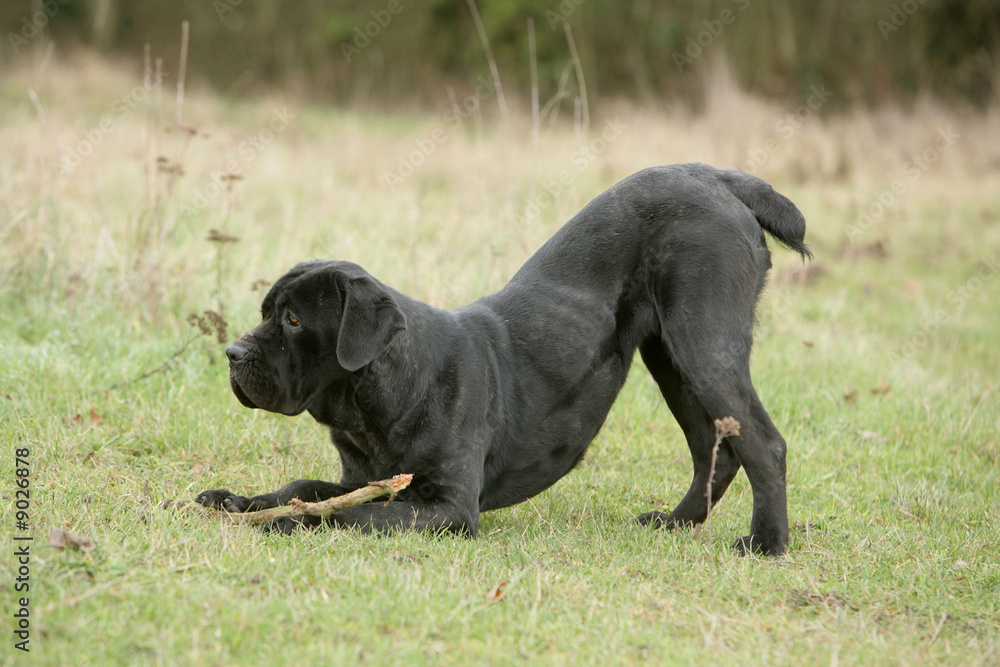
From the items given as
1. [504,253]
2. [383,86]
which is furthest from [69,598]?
[383,86]

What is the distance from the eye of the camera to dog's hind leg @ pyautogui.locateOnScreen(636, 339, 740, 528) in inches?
186

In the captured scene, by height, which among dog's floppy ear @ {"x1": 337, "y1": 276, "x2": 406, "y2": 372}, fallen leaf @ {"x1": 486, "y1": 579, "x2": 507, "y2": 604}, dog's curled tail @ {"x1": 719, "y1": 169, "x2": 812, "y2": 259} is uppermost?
dog's curled tail @ {"x1": 719, "y1": 169, "x2": 812, "y2": 259}

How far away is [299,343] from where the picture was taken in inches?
162

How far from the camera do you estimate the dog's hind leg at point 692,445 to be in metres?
4.73

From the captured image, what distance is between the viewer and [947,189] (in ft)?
46.4

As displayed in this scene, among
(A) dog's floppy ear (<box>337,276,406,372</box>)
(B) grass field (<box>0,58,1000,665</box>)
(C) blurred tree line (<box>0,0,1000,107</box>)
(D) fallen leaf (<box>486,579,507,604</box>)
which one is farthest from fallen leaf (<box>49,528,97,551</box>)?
(C) blurred tree line (<box>0,0,1000,107</box>)

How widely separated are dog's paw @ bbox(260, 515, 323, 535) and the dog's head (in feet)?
1.53

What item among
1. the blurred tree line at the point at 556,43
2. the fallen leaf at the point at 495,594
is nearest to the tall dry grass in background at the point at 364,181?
the blurred tree line at the point at 556,43

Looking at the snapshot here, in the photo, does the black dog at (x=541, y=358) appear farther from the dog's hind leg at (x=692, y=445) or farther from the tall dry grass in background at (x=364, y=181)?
the tall dry grass in background at (x=364, y=181)

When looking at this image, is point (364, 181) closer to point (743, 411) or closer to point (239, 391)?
point (239, 391)

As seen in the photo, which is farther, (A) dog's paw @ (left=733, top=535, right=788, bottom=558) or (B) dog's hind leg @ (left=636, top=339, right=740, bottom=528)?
(B) dog's hind leg @ (left=636, top=339, right=740, bottom=528)

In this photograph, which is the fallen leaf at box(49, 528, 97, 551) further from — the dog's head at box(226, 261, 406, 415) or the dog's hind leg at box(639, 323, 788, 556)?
the dog's hind leg at box(639, 323, 788, 556)

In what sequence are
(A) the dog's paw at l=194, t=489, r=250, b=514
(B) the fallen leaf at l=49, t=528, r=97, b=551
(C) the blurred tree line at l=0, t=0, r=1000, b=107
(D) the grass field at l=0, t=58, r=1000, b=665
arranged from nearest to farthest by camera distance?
(D) the grass field at l=0, t=58, r=1000, b=665
(B) the fallen leaf at l=49, t=528, r=97, b=551
(A) the dog's paw at l=194, t=489, r=250, b=514
(C) the blurred tree line at l=0, t=0, r=1000, b=107

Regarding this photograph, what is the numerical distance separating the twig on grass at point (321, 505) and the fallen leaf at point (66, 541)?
670 mm
